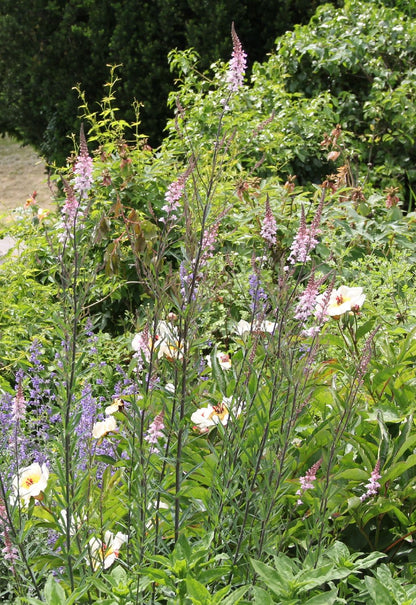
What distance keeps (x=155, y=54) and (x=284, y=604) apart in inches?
298

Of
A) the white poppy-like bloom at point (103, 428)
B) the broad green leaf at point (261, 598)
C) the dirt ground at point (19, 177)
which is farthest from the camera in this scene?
the dirt ground at point (19, 177)

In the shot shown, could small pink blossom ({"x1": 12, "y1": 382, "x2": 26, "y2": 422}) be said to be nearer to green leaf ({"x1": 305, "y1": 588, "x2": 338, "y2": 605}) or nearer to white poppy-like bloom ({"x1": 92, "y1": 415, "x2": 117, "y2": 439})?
white poppy-like bloom ({"x1": 92, "y1": 415, "x2": 117, "y2": 439})

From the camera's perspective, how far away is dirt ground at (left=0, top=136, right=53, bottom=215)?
436 inches

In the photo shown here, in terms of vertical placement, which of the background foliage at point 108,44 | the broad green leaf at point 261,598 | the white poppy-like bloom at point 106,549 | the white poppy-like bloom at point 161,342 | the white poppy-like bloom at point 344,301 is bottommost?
the white poppy-like bloom at point 106,549

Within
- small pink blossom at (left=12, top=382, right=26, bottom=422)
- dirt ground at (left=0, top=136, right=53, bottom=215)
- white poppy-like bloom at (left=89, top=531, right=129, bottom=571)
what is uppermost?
small pink blossom at (left=12, top=382, right=26, bottom=422)

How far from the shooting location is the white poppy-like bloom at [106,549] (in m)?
1.98

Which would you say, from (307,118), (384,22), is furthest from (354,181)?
(384,22)

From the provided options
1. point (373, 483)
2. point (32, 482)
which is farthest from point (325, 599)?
point (32, 482)

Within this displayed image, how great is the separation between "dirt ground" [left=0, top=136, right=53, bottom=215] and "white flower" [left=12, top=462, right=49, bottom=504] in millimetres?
8302

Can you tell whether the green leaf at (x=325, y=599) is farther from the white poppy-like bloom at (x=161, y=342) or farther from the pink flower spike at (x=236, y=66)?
the pink flower spike at (x=236, y=66)

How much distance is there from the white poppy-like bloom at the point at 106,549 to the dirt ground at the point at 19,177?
8.58 metres

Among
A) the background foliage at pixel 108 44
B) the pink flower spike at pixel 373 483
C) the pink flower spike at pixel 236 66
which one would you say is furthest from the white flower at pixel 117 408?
the background foliage at pixel 108 44

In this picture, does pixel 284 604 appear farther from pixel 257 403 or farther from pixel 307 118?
pixel 307 118

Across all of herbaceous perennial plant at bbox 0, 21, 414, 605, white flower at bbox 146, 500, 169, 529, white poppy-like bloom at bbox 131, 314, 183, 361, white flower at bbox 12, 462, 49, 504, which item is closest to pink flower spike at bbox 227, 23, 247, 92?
herbaceous perennial plant at bbox 0, 21, 414, 605
